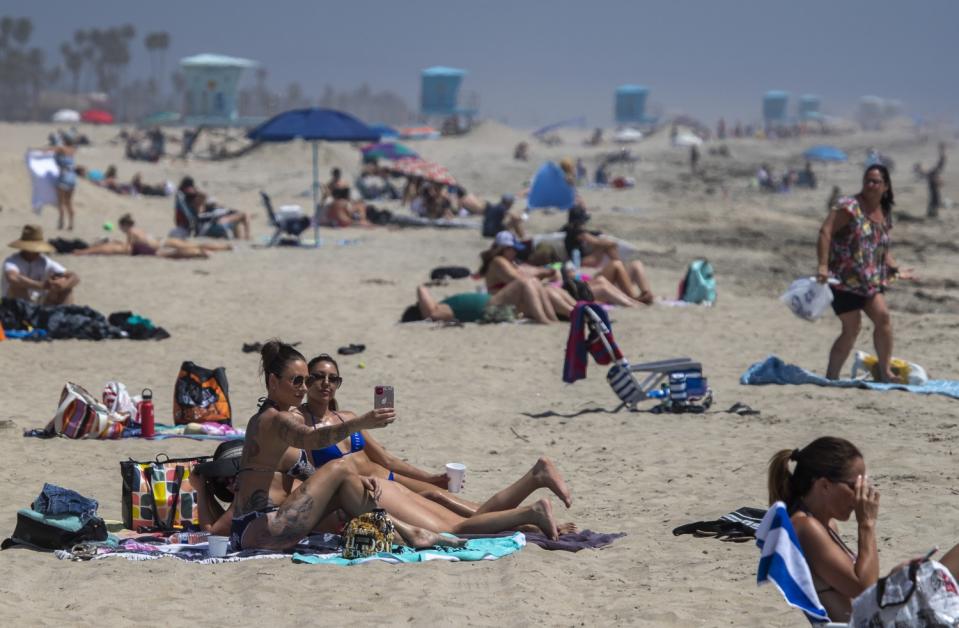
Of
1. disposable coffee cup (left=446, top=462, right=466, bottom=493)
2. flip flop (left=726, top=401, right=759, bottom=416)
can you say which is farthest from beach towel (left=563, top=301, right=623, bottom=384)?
disposable coffee cup (left=446, top=462, right=466, bottom=493)

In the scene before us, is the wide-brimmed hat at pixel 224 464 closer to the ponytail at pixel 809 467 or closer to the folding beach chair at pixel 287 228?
the ponytail at pixel 809 467

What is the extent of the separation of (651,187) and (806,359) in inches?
1124

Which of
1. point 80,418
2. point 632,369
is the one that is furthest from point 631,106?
point 80,418

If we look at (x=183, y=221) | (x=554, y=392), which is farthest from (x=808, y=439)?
(x=183, y=221)

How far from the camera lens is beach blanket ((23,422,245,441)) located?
7.80 meters

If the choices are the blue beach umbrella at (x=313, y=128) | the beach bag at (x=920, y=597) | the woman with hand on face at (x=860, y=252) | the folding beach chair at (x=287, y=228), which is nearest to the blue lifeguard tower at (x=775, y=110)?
the folding beach chair at (x=287, y=228)

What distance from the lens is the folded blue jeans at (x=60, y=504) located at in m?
5.61

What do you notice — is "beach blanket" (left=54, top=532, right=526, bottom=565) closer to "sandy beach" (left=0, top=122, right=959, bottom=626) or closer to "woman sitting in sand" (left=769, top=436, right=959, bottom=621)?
"sandy beach" (left=0, top=122, right=959, bottom=626)

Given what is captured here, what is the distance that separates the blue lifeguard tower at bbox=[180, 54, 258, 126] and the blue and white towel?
5713cm

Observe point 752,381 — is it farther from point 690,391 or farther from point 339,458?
point 339,458

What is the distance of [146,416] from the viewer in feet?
25.7

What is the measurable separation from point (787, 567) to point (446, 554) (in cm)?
194

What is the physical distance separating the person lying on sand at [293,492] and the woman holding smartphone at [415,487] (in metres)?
0.04

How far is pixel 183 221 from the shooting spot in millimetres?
19359
